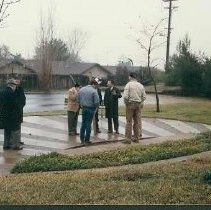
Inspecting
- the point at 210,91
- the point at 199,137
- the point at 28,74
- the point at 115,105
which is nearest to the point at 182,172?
the point at 199,137

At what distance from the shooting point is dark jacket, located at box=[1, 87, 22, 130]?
530 inches

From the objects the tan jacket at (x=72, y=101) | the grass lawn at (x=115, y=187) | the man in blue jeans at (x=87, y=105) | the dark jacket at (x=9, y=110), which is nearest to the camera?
the grass lawn at (x=115, y=187)

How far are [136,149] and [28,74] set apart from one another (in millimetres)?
53678

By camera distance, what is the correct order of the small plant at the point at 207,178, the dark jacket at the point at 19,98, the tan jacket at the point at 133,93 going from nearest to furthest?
the small plant at the point at 207,178 → the dark jacket at the point at 19,98 → the tan jacket at the point at 133,93

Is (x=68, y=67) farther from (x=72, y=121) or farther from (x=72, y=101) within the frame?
(x=72, y=101)

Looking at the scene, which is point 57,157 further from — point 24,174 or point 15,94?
point 15,94

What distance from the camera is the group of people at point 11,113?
13477 mm

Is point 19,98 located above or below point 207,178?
above

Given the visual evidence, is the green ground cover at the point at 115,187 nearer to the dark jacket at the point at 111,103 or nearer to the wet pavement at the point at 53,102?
the dark jacket at the point at 111,103

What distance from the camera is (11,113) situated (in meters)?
13.5

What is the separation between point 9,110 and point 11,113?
9cm

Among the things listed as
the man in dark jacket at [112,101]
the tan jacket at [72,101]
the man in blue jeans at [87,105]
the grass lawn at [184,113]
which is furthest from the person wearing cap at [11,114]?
the grass lawn at [184,113]

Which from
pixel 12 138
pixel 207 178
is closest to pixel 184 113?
pixel 12 138

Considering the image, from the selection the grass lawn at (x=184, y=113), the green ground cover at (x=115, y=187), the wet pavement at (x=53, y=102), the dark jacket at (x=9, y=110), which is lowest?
the wet pavement at (x=53, y=102)
